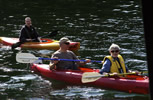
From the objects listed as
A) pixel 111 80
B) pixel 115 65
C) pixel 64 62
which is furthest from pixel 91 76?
pixel 64 62

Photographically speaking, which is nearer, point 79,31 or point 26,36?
point 26,36

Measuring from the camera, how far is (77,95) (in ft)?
28.6

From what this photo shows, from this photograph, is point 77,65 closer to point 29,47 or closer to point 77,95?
point 77,95

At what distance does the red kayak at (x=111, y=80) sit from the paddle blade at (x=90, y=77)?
1.18 feet

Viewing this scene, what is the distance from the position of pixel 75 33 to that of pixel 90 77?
7664mm

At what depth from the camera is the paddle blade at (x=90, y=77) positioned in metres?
8.52

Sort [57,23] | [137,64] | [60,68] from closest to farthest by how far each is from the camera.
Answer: [60,68] → [137,64] → [57,23]

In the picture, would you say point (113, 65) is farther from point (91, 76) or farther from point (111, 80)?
point (91, 76)

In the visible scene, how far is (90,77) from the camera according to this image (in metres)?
8.52

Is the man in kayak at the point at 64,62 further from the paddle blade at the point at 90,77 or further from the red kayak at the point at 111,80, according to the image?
the paddle blade at the point at 90,77

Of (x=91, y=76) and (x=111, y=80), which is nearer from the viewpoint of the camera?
(x=91, y=76)

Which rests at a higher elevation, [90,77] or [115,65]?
[115,65]

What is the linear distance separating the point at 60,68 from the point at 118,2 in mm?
14982

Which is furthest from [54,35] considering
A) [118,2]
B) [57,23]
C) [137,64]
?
[118,2]
